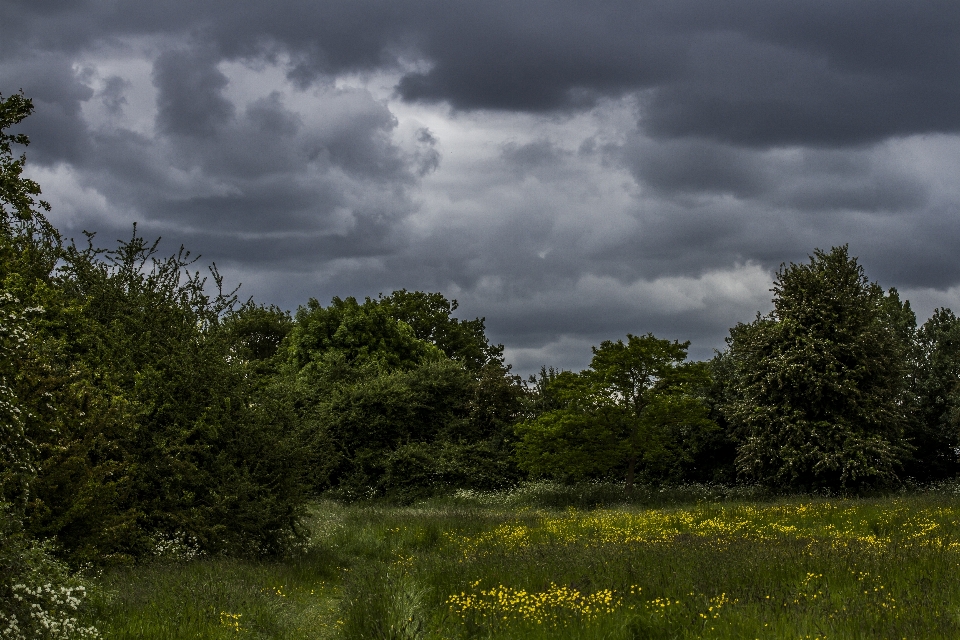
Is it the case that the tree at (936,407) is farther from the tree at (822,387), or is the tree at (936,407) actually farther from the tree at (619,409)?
the tree at (619,409)

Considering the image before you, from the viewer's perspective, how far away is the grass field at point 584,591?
8.40 meters

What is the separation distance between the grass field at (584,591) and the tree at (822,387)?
15.7m

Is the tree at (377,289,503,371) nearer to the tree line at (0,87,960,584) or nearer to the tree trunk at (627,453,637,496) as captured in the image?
the tree line at (0,87,960,584)

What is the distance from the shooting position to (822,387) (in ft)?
107

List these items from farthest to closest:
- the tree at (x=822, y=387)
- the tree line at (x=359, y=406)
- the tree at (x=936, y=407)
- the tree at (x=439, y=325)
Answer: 1. the tree at (x=439, y=325)
2. the tree at (x=936, y=407)
3. the tree at (x=822, y=387)
4. the tree line at (x=359, y=406)

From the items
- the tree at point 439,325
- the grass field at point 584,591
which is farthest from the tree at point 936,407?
the tree at point 439,325

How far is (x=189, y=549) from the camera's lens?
1516cm

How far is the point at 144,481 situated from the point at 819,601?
12.2 meters

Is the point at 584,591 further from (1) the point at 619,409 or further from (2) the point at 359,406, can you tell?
(2) the point at 359,406

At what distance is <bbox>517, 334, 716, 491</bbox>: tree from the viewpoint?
110 ft

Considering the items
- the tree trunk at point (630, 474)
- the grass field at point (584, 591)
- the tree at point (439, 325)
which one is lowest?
the tree trunk at point (630, 474)

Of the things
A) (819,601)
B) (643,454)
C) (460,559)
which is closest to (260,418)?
(460,559)

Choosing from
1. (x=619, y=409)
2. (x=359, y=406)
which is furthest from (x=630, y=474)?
(x=359, y=406)

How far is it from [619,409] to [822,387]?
8.35 m
